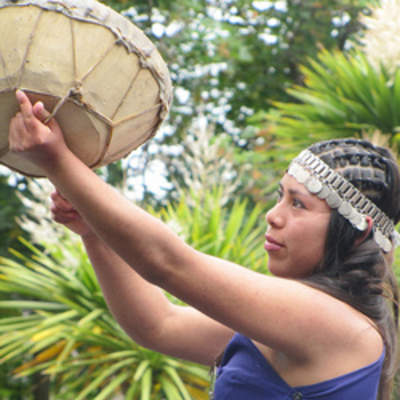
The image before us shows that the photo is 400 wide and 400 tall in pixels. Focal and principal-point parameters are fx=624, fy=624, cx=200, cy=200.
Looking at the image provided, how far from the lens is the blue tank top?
1483 mm

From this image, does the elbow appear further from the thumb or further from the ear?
the ear

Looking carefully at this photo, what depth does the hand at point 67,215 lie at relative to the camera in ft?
5.83

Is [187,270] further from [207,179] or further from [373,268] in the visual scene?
[207,179]

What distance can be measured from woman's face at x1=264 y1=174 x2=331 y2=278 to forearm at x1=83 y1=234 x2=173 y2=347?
1.41ft

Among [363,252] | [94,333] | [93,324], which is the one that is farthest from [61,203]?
[93,324]

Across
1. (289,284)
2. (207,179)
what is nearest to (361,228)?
(289,284)

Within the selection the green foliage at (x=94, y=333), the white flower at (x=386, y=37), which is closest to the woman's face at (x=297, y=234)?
the green foliage at (x=94, y=333)

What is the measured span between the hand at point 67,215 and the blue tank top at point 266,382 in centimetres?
55

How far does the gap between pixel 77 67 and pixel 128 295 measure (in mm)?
773

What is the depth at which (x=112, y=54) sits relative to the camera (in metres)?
1.42

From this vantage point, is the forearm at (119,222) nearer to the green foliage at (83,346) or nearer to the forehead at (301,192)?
the forehead at (301,192)

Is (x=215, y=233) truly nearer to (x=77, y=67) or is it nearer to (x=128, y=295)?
(x=128, y=295)

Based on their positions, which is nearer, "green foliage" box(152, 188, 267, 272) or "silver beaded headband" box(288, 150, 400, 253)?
"silver beaded headband" box(288, 150, 400, 253)

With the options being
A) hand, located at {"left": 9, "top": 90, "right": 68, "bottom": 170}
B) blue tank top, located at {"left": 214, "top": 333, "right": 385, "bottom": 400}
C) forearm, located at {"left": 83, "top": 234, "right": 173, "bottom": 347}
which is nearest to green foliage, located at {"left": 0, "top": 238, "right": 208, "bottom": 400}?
forearm, located at {"left": 83, "top": 234, "right": 173, "bottom": 347}
